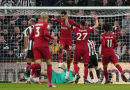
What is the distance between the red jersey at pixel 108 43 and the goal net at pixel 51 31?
179cm

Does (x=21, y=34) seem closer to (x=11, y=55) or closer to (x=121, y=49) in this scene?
(x=11, y=55)

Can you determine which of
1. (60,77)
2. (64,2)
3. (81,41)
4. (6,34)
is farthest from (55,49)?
(64,2)

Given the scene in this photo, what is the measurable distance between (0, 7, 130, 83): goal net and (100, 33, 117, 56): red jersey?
1.79 meters

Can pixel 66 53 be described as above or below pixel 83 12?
below

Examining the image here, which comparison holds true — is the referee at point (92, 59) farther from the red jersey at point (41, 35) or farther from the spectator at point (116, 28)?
the red jersey at point (41, 35)

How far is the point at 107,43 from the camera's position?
17094 mm

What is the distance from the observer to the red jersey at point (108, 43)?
Result: 17.0m

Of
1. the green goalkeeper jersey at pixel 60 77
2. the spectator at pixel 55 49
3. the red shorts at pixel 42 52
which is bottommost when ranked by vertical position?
the green goalkeeper jersey at pixel 60 77

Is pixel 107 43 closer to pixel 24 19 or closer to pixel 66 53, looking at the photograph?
pixel 66 53

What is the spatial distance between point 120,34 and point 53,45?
257 cm

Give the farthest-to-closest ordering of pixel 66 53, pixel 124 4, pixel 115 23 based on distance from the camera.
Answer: pixel 124 4
pixel 115 23
pixel 66 53

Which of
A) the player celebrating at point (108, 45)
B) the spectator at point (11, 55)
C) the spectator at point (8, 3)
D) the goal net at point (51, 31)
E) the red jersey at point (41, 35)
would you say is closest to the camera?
the red jersey at point (41, 35)

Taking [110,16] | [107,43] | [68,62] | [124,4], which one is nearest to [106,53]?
[107,43]

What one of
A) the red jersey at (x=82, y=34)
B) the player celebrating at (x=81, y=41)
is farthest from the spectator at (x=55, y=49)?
the red jersey at (x=82, y=34)
